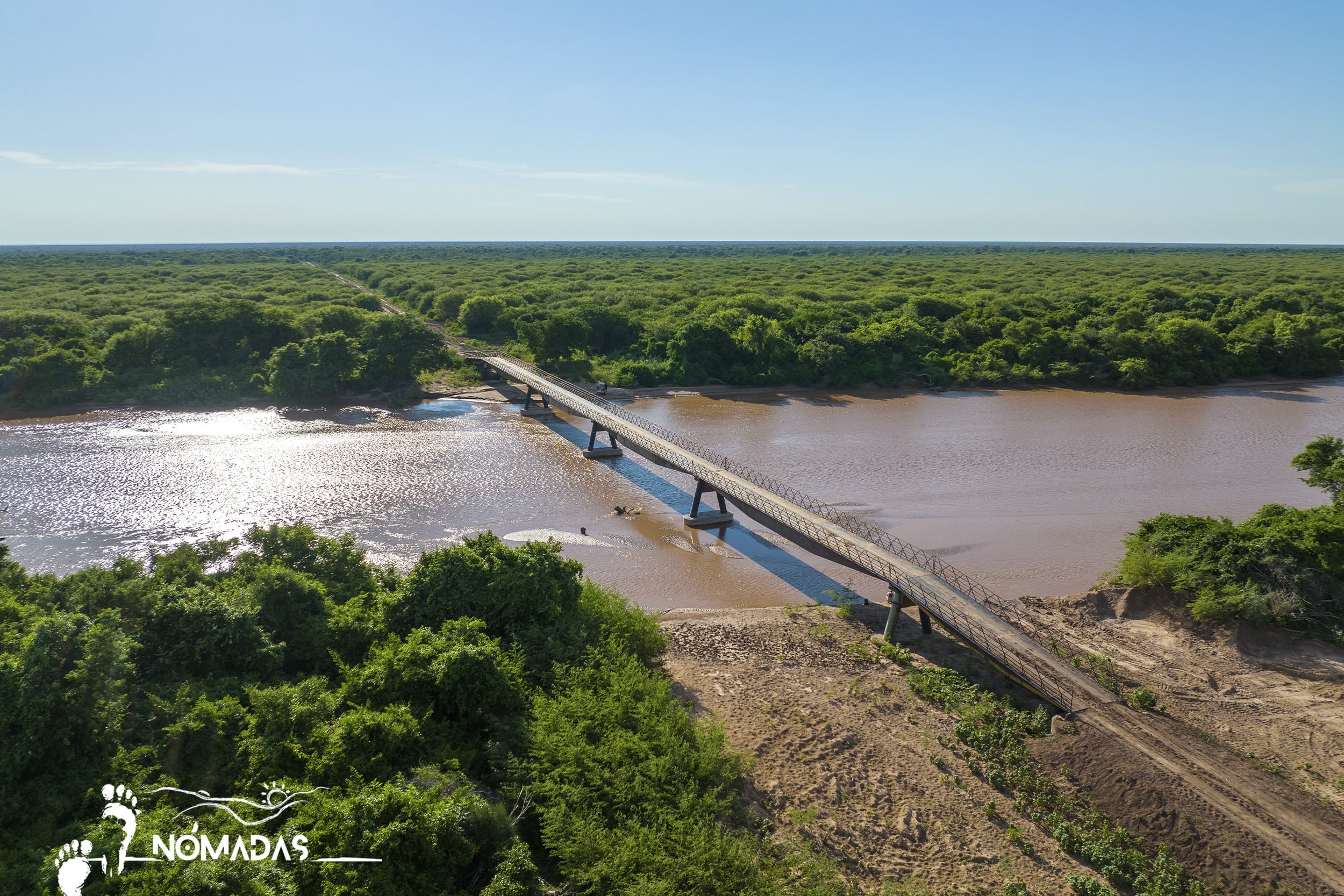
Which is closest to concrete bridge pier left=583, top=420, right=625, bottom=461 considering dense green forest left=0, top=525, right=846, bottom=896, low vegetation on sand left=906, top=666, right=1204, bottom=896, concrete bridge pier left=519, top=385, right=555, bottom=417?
concrete bridge pier left=519, top=385, right=555, bottom=417

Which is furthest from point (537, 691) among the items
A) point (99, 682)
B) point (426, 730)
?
point (99, 682)

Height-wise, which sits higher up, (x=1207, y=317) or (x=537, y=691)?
(x=1207, y=317)

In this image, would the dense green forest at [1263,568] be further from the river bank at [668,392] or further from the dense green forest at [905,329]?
the dense green forest at [905,329]

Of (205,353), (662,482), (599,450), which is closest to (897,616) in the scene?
(662,482)

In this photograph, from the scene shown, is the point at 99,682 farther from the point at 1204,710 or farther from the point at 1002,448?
the point at 1002,448

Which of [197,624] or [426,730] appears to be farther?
[197,624]

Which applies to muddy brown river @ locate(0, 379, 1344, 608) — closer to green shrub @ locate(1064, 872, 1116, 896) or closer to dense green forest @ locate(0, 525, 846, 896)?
dense green forest @ locate(0, 525, 846, 896)
